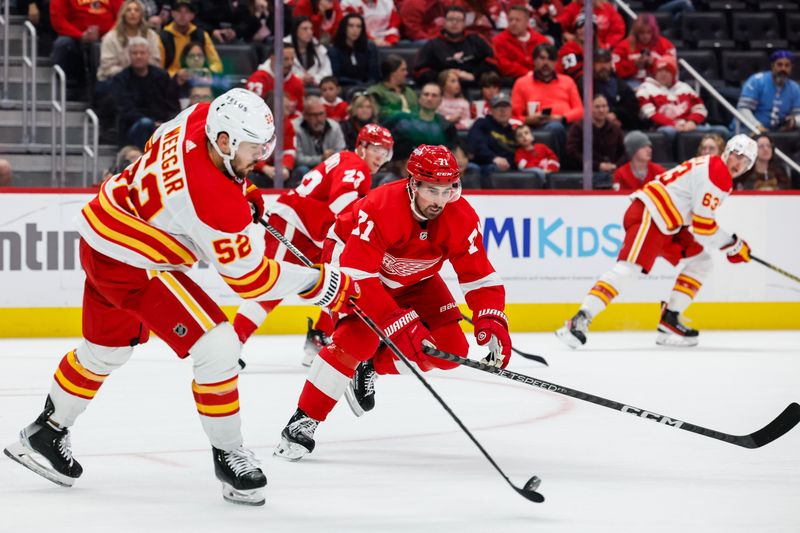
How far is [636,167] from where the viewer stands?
8797 millimetres

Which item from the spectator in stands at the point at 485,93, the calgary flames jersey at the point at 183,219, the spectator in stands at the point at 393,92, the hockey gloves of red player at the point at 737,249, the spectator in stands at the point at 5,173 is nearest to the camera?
the calgary flames jersey at the point at 183,219

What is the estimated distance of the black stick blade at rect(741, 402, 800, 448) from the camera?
3959 mm

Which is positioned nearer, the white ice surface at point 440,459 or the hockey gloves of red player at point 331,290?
the white ice surface at point 440,459

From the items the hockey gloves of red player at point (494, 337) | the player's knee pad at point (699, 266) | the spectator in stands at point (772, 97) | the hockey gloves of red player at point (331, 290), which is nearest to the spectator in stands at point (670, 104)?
the spectator in stands at point (772, 97)

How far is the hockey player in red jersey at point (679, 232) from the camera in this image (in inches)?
293

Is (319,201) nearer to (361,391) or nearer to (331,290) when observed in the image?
(361,391)

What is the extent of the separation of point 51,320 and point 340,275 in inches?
188

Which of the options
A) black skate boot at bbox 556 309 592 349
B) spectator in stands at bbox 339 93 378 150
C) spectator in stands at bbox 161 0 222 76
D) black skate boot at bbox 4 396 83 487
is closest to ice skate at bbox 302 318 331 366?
black skate boot at bbox 556 309 592 349

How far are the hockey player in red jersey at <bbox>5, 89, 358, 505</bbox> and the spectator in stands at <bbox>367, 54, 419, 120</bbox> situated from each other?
5016mm

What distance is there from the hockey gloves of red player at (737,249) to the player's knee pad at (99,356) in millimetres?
4746

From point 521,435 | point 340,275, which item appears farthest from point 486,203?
point 340,275

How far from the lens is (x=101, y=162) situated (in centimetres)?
804

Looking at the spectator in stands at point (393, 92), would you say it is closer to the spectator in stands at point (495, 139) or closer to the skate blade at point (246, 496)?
the spectator in stands at point (495, 139)

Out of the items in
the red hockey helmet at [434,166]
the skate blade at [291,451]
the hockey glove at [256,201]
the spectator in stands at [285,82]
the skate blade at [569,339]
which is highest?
the spectator in stands at [285,82]
